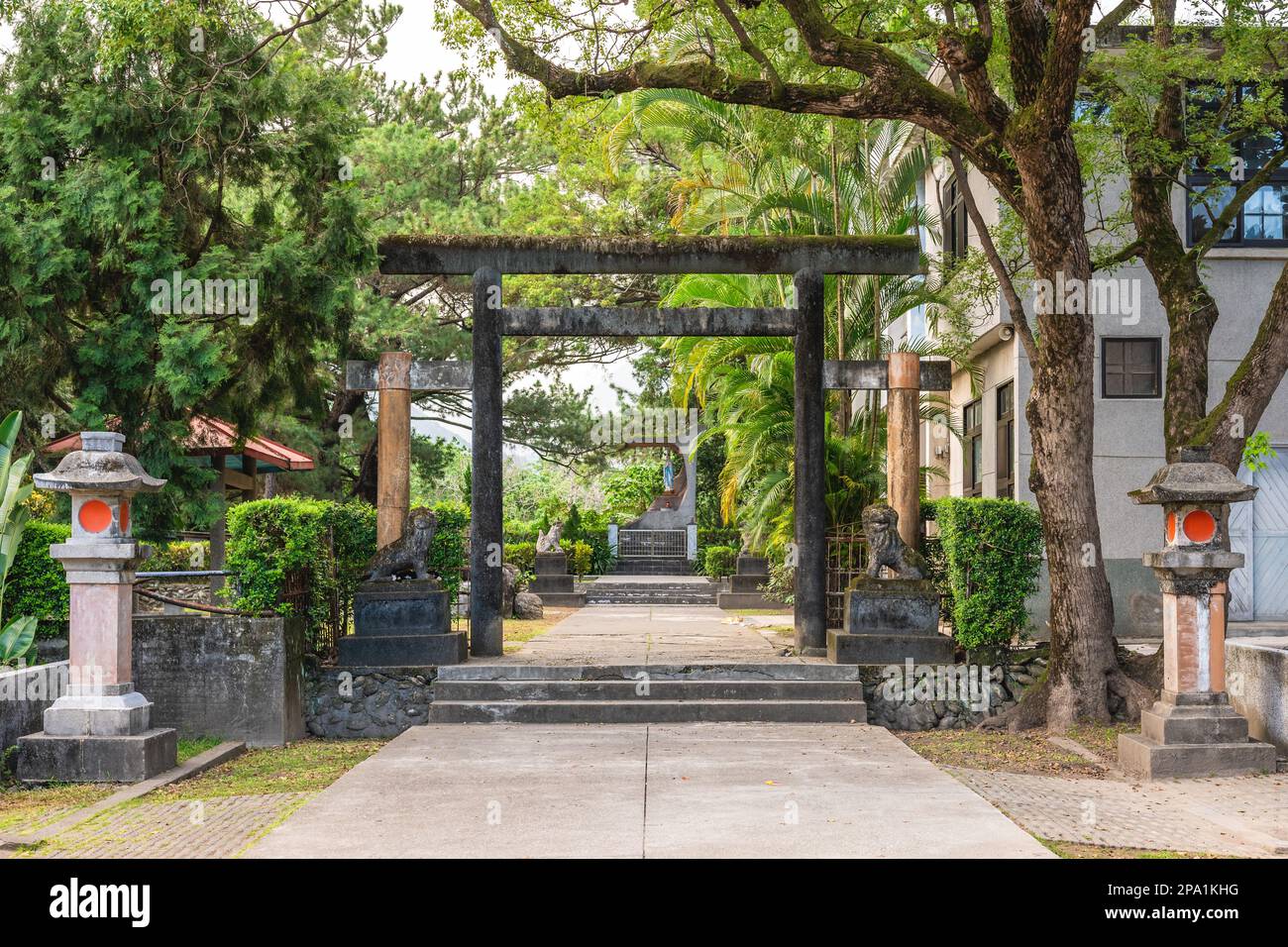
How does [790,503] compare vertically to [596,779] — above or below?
above

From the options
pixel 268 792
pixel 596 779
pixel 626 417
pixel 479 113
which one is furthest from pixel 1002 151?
pixel 626 417

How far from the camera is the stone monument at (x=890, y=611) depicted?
1143cm

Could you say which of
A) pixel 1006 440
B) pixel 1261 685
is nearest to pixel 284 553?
pixel 1261 685

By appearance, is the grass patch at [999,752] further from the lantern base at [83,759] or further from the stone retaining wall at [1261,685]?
the lantern base at [83,759]

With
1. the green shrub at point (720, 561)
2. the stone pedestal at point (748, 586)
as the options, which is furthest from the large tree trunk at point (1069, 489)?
the green shrub at point (720, 561)

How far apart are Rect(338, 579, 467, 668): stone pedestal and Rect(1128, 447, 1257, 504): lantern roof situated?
255 inches

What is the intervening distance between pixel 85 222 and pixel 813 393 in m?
9.03

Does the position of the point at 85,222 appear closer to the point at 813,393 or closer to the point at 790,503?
the point at 813,393

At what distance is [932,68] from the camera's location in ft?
64.2

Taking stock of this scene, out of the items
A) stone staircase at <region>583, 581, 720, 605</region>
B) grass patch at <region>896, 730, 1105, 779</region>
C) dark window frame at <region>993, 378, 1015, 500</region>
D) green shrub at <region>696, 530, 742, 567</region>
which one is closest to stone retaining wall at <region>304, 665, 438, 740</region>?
grass patch at <region>896, 730, 1105, 779</region>

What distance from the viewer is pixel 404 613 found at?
1149cm

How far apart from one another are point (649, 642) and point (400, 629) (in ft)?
10.8

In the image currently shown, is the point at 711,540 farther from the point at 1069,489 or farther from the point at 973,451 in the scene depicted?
the point at 1069,489
